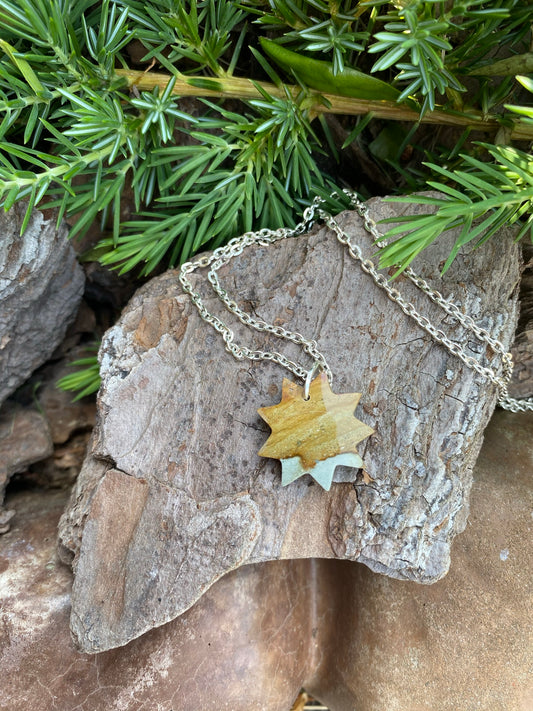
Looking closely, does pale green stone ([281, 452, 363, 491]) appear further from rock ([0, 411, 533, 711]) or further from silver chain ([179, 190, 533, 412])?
rock ([0, 411, 533, 711])

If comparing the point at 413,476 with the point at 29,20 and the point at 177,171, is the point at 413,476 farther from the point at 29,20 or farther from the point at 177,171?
the point at 29,20

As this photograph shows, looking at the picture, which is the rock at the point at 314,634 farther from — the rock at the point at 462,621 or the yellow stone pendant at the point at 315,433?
the yellow stone pendant at the point at 315,433

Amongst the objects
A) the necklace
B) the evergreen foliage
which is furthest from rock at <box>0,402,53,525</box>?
the necklace

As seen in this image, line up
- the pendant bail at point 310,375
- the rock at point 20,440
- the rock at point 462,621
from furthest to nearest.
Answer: the rock at point 20,440, the rock at point 462,621, the pendant bail at point 310,375

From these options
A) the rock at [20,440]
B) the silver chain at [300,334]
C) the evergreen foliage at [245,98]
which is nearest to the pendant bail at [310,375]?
the silver chain at [300,334]

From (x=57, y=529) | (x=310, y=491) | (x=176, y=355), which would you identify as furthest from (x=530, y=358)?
(x=57, y=529)
